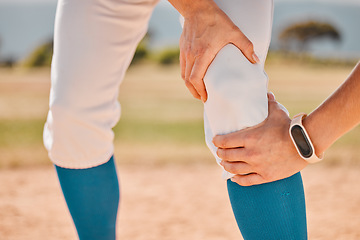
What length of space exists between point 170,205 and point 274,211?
1310 millimetres

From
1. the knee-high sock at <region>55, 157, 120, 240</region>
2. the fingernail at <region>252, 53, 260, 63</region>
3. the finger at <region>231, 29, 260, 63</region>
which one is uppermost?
the finger at <region>231, 29, 260, 63</region>

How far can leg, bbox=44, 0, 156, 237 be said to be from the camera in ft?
2.88

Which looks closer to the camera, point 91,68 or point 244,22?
point 244,22

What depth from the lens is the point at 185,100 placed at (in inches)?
313

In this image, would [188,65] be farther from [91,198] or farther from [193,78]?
[91,198]

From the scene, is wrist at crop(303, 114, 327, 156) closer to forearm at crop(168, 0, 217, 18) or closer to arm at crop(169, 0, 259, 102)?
arm at crop(169, 0, 259, 102)

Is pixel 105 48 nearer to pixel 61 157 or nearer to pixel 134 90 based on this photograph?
pixel 61 157

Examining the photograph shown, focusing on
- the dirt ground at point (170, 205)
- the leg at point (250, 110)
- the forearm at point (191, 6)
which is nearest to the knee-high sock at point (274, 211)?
the leg at point (250, 110)

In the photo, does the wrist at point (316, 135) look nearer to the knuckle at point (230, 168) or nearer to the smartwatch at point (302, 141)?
the smartwatch at point (302, 141)

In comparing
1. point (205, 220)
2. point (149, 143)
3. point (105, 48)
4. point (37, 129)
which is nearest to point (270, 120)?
point (105, 48)

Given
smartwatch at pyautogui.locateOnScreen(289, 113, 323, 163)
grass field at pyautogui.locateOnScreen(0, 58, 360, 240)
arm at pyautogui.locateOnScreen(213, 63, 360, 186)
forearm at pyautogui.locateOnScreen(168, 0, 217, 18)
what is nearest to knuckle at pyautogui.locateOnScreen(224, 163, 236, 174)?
arm at pyautogui.locateOnScreen(213, 63, 360, 186)

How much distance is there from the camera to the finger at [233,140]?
679mm

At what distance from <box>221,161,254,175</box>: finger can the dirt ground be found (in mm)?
902

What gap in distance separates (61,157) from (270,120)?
18.1 inches
